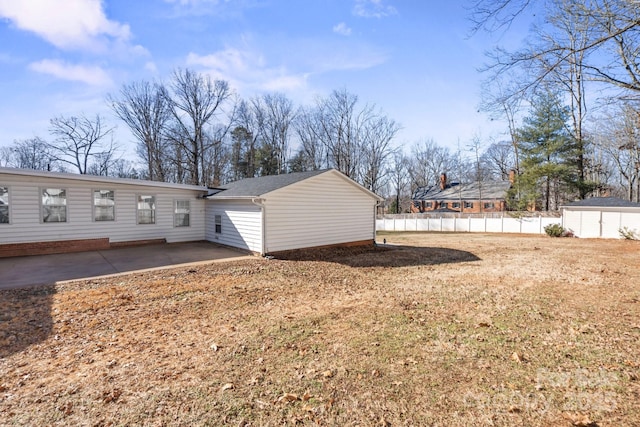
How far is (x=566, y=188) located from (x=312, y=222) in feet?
74.9

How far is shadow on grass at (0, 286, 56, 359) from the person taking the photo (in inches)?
167

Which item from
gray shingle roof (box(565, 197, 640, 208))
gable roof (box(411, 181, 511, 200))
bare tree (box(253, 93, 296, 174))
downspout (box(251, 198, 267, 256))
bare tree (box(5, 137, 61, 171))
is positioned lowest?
downspout (box(251, 198, 267, 256))

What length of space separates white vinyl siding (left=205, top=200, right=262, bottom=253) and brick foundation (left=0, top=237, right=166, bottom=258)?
123 inches

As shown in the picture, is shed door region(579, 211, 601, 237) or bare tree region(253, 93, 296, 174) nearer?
shed door region(579, 211, 601, 237)

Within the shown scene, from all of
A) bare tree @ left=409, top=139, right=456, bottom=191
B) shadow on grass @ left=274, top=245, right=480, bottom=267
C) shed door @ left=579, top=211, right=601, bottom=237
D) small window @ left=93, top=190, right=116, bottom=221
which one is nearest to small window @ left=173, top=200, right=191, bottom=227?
small window @ left=93, top=190, right=116, bottom=221

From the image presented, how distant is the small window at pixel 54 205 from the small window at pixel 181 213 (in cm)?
376

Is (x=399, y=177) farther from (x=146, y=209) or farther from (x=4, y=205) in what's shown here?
(x=4, y=205)

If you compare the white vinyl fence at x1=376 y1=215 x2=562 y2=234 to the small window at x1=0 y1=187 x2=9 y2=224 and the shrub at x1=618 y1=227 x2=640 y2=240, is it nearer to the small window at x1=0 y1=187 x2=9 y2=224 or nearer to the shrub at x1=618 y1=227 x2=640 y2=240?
the shrub at x1=618 y1=227 x2=640 y2=240

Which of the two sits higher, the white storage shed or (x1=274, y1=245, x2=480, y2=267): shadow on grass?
the white storage shed

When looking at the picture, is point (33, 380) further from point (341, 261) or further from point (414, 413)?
point (341, 261)

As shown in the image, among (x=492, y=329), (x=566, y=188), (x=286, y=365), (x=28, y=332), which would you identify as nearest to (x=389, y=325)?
(x=492, y=329)

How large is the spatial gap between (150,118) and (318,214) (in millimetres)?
23610

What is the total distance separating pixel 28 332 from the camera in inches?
180

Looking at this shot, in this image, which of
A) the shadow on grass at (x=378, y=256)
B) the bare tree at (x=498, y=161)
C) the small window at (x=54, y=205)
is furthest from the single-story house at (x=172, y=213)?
the bare tree at (x=498, y=161)
